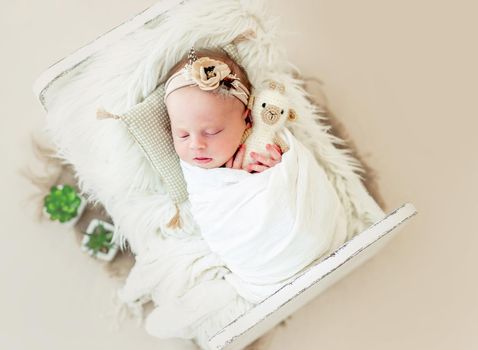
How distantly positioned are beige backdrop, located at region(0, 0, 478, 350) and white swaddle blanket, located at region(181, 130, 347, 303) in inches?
15.0

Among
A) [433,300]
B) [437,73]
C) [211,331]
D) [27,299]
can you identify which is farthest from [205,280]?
[437,73]

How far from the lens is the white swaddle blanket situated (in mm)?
1092

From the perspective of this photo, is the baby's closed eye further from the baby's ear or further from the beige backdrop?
the beige backdrop

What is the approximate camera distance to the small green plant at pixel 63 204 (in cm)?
143

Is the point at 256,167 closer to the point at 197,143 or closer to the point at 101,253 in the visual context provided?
the point at 197,143

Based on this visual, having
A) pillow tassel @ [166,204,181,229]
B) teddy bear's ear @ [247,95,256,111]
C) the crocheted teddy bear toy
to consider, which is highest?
teddy bear's ear @ [247,95,256,111]

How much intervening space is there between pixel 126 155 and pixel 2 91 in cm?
63

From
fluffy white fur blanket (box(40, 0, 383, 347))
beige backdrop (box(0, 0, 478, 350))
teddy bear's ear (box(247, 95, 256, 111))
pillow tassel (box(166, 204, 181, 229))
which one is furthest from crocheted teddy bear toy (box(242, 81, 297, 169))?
beige backdrop (box(0, 0, 478, 350))

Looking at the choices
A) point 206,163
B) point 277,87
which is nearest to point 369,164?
point 277,87

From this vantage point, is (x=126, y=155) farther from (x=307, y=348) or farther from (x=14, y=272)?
(x=307, y=348)

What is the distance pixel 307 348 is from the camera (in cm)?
145

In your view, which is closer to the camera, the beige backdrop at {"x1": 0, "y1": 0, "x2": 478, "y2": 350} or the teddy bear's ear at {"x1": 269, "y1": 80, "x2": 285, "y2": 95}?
the teddy bear's ear at {"x1": 269, "y1": 80, "x2": 285, "y2": 95}

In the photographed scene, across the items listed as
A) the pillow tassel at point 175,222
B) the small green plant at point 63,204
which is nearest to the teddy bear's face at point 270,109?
the pillow tassel at point 175,222

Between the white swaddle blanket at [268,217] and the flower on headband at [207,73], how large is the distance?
0.20 metres
